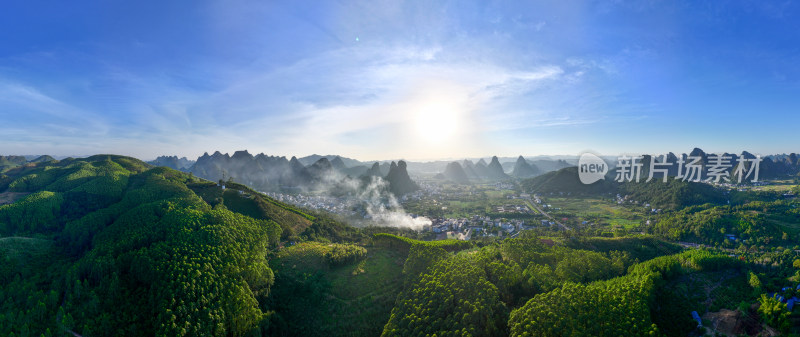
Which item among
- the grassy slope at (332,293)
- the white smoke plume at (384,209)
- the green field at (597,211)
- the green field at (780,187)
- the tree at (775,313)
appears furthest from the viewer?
the green field at (780,187)

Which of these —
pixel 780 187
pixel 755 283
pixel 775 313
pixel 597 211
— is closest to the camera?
pixel 775 313

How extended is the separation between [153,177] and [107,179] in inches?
306

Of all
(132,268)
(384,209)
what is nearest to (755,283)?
(132,268)

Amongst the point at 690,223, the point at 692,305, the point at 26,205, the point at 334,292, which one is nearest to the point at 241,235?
the point at 334,292

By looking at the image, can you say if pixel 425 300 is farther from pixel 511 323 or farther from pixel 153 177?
pixel 153 177

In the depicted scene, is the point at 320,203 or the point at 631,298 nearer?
the point at 631,298

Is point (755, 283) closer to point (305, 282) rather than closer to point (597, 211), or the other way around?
point (305, 282)

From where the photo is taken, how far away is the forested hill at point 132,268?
23547mm

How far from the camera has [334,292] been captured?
114 feet

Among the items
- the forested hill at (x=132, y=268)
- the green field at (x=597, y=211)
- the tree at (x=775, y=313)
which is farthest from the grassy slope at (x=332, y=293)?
the green field at (x=597, y=211)

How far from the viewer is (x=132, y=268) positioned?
93.8 feet

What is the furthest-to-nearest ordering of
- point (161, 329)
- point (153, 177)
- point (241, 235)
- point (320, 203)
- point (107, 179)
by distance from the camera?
1. point (320, 203)
2. point (153, 177)
3. point (107, 179)
4. point (241, 235)
5. point (161, 329)

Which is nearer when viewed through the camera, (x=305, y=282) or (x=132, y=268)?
(x=132, y=268)

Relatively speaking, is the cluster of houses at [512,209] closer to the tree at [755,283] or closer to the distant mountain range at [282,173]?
the distant mountain range at [282,173]
